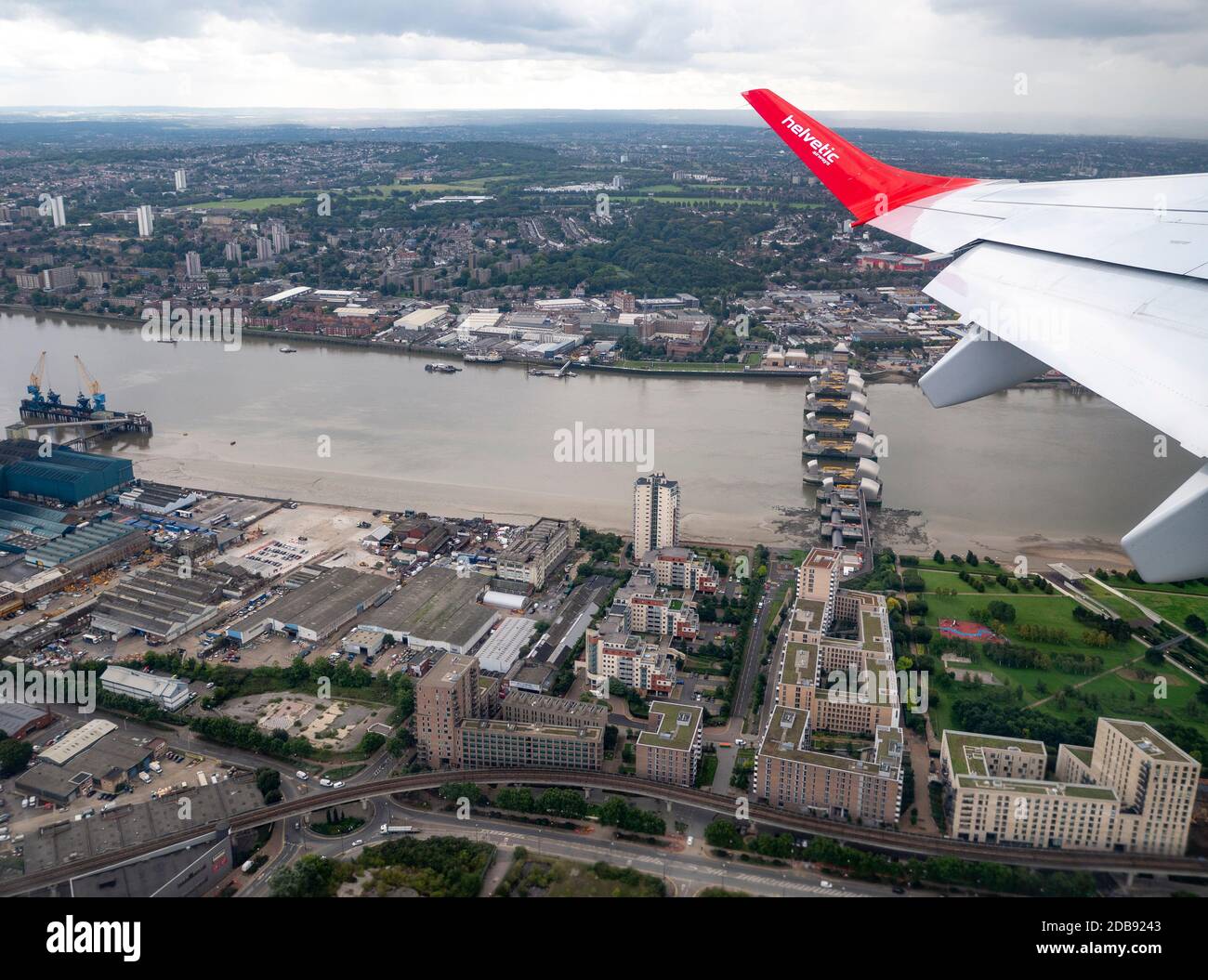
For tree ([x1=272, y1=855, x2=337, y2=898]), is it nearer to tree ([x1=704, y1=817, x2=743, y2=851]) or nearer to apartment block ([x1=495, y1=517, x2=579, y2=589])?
tree ([x1=704, y1=817, x2=743, y2=851])

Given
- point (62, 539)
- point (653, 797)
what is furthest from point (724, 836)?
point (62, 539)

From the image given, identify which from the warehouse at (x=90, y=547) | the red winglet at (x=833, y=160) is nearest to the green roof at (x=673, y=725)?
the red winglet at (x=833, y=160)

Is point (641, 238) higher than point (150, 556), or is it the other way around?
point (641, 238)

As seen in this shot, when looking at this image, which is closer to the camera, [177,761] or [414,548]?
[177,761]

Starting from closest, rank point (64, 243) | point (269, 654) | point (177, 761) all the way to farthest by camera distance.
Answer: point (177, 761)
point (269, 654)
point (64, 243)

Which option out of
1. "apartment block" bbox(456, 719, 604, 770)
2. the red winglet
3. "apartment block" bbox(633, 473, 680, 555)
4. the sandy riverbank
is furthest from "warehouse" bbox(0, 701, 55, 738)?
the red winglet

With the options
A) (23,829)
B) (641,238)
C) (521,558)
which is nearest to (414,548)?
(521,558)

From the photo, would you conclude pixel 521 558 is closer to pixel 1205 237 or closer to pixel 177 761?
pixel 177 761
